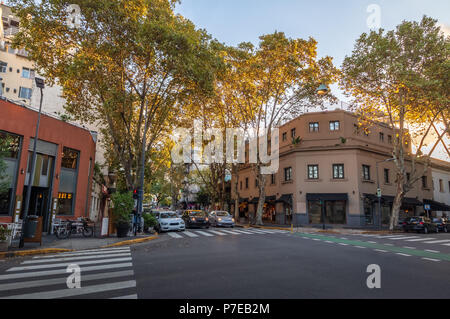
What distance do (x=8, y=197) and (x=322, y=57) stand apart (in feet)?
82.1

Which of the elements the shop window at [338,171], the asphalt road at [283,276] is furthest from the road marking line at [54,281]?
the shop window at [338,171]

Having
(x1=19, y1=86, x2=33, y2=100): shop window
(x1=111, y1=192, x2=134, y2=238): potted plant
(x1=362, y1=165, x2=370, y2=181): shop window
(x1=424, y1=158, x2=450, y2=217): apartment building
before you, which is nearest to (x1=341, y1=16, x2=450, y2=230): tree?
(x1=362, y1=165, x2=370, y2=181): shop window

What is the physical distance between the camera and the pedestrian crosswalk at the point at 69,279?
17.3ft

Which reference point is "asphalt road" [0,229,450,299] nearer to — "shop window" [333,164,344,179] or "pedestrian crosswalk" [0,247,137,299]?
"pedestrian crosswalk" [0,247,137,299]

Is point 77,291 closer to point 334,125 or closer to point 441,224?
point 334,125

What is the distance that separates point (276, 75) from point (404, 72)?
10.1 metres

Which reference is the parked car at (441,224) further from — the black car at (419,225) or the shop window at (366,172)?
the shop window at (366,172)

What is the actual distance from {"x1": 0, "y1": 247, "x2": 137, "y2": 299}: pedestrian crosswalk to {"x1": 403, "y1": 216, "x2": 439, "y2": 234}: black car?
2524 cm

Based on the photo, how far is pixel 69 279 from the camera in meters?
6.45

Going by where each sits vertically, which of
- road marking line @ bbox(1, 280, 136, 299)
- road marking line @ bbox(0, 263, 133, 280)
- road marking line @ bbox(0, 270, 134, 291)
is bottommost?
road marking line @ bbox(0, 263, 133, 280)

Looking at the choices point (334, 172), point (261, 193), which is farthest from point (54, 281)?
point (334, 172)

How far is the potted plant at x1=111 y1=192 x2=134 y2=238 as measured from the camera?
15.9 m

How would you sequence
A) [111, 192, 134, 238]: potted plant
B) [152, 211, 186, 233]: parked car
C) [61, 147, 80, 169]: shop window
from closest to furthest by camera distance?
[111, 192, 134, 238]: potted plant → [61, 147, 80, 169]: shop window → [152, 211, 186, 233]: parked car
